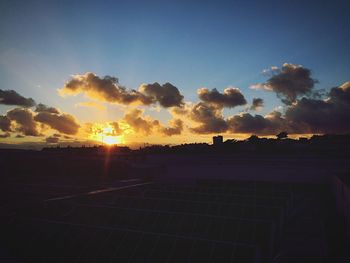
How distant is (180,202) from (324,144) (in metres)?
43.1

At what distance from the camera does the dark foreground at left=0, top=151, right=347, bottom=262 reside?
17109 mm

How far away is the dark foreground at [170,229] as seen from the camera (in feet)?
56.1

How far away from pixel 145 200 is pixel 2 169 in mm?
50976

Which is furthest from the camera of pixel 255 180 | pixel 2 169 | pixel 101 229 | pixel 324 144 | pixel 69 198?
pixel 2 169

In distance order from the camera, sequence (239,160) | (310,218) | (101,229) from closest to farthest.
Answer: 1. (101,229)
2. (310,218)
3. (239,160)

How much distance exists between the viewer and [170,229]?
65.8 feet

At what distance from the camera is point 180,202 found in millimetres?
25766

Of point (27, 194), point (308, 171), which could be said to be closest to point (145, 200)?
point (27, 194)

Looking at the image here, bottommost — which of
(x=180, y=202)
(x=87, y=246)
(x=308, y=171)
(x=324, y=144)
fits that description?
(x=87, y=246)

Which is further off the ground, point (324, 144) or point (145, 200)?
point (324, 144)

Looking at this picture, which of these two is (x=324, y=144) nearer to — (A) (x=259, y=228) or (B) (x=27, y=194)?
(A) (x=259, y=228)

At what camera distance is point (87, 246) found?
18516 mm

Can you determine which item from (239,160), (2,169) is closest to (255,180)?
(239,160)

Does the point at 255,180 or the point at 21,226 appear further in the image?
the point at 255,180
